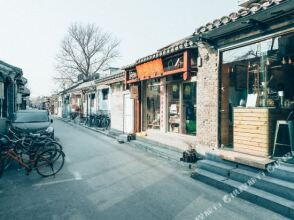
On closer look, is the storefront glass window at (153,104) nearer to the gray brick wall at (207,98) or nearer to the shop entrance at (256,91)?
the gray brick wall at (207,98)

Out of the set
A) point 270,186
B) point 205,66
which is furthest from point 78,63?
point 270,186

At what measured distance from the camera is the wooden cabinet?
649cm

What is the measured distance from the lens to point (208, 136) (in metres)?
8.34

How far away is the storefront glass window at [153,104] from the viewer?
41.9 ft

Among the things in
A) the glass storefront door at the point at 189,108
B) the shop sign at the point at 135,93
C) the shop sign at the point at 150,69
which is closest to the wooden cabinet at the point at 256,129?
the glass storefront door at the point at 189,108

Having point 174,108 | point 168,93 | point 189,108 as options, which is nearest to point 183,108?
point 189,108

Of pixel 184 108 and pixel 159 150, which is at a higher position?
pixel 184 108

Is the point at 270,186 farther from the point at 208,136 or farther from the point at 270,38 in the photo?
the point at 270,38

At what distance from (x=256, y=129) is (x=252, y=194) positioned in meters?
2.03

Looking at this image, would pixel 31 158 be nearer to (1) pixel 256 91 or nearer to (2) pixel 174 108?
(2) pixel 174 108

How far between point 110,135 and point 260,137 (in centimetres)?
1120

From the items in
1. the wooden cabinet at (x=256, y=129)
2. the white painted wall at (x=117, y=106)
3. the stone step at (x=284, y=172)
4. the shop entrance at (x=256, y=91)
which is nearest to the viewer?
the stone step at (x=284, y=172)

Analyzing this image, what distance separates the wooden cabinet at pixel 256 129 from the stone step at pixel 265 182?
2.78 ft

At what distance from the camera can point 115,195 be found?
5.80m
